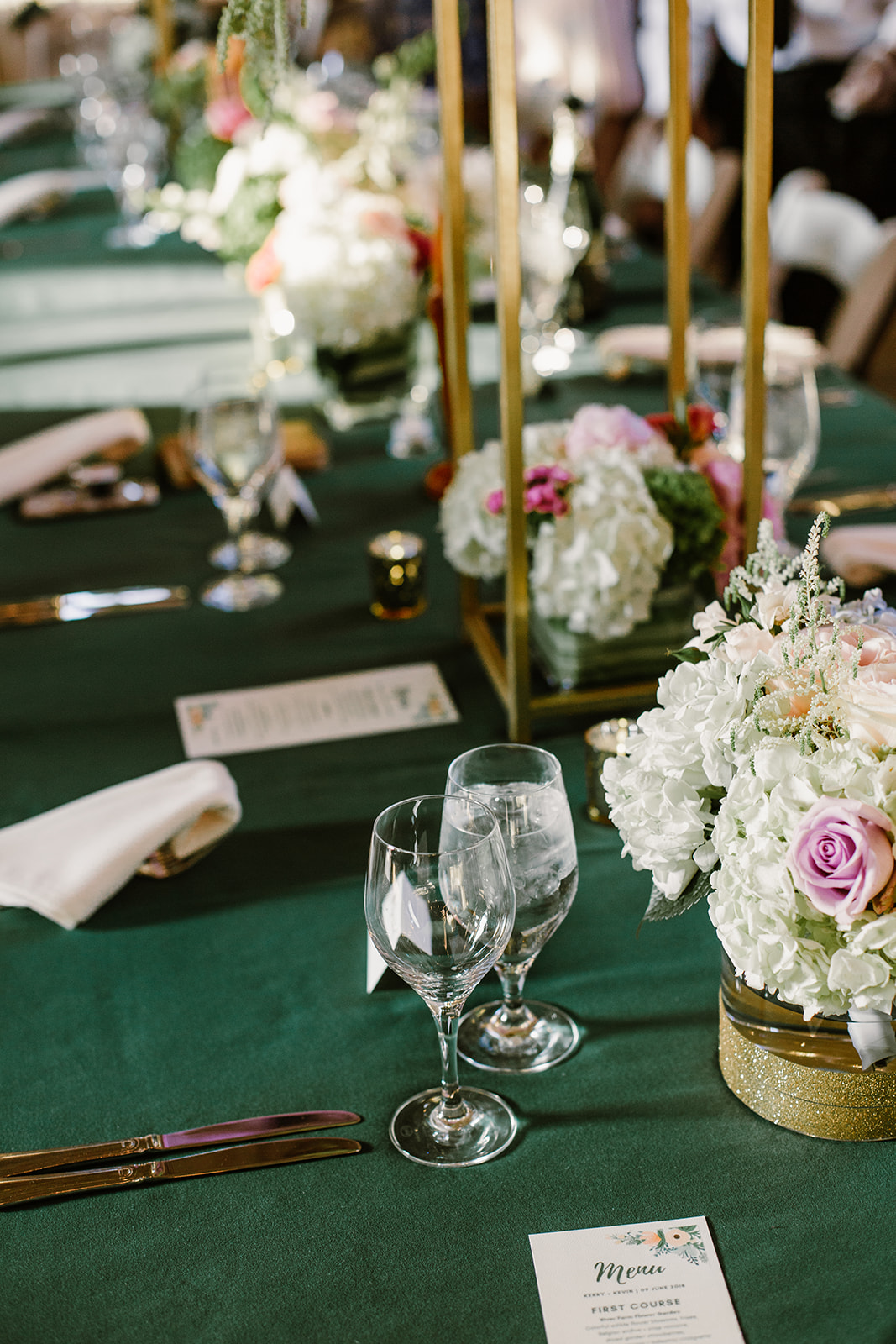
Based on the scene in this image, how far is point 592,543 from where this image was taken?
1354mm

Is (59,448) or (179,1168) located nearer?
(179,1168)

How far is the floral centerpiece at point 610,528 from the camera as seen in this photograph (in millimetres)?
1358

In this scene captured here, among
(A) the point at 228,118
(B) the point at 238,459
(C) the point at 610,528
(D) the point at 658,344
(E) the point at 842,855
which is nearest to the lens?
(E) the point at 842,855

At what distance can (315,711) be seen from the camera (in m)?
1.56

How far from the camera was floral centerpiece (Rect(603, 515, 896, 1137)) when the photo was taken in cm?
76

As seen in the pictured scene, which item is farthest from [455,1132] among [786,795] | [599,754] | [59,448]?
[59,448]

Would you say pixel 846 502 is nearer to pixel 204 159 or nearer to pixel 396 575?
pixel 396 575

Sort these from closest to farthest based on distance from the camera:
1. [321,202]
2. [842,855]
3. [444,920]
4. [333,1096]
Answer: [842,855] → [444,920] → [333,1096] → [321,202]

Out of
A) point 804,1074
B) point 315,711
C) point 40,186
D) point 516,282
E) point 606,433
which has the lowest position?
point 315,711

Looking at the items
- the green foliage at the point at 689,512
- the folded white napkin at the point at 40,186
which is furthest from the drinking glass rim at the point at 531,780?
the folded white napkin at the point at 40,186

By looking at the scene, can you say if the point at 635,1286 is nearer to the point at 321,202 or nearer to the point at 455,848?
the point at 455,848

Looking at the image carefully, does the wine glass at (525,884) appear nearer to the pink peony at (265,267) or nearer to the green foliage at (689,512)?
the green foliage at (689,512)

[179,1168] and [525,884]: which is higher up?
[525,884]

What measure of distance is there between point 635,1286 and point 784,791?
309mm
